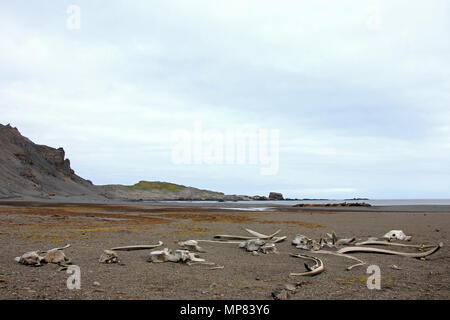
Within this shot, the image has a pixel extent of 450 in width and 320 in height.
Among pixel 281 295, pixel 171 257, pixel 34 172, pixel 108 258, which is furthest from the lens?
pixel 34 172

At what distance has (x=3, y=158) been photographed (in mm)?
75438

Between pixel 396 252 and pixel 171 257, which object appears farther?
pixel 396 252

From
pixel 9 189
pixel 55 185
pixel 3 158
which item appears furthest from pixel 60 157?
pixel 9 189

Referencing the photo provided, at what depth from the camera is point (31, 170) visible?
79.8 meters

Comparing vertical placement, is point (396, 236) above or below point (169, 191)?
above

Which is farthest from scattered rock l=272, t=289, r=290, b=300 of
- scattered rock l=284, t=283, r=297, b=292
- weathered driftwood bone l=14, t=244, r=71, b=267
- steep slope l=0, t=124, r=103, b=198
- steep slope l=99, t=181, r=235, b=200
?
steep slope l=99, t=181, r=235, b=200

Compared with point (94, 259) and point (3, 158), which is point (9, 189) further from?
point (94, 259)

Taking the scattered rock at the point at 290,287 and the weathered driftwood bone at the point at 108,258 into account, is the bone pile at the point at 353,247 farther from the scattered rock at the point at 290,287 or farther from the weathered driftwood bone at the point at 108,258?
the weathered driftwood bone at the point at 108,258

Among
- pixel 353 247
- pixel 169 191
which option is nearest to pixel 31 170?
pixel 353 247

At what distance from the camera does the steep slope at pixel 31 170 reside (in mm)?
66744

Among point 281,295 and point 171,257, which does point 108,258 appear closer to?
point 171,257

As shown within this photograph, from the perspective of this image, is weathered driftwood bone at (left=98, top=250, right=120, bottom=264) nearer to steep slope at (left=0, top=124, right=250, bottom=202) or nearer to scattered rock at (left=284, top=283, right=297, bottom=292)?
scattered rock at (left=284, top=283, right=297, bottom=292)

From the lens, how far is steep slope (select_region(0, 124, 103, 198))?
66.7 meters
